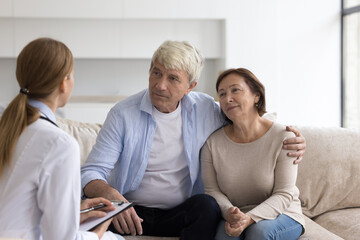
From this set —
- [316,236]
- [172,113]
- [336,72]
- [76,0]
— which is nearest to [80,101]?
[76,0]

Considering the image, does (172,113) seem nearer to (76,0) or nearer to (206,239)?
(206,239)

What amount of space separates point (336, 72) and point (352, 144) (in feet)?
13.6

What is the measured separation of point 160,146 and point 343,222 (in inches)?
38.5

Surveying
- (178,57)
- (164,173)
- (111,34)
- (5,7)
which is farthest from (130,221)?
(5,7)

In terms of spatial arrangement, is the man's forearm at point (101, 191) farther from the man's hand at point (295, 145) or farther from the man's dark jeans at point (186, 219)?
the man's hand at point (295, 145)

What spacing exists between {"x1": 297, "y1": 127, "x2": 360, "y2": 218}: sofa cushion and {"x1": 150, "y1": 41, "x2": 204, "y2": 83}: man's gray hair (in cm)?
78

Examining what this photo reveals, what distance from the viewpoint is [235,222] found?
2234mm

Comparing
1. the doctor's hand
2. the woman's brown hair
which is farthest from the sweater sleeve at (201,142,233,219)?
the doctor's hand

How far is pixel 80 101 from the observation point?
21.3ft

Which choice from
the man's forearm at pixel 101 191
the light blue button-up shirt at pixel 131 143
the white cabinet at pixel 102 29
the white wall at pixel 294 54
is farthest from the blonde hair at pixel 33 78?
the white wall at pixel 294 54

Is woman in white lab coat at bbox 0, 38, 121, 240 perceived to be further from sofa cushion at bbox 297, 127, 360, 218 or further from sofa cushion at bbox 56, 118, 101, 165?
sofa cushion at bbox 297, 127, 360, 218

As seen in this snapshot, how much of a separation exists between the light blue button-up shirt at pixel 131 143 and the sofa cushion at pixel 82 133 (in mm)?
298

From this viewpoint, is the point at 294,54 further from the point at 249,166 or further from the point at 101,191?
the point at 101,191

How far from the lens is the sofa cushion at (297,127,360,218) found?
9.34ft
